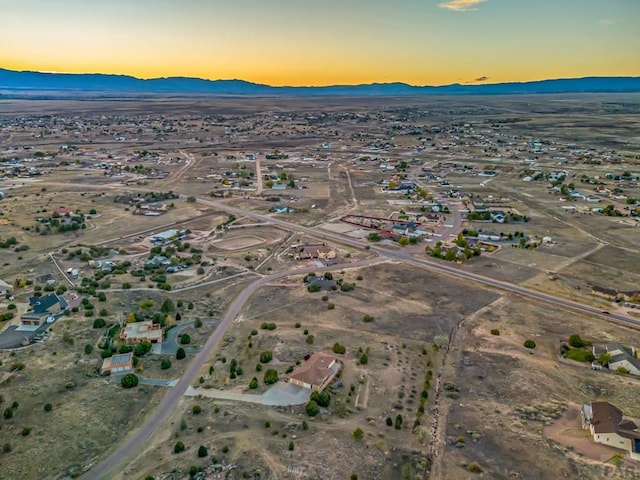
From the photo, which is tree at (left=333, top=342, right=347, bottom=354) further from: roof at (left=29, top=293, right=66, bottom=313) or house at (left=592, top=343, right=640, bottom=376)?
roof at (left=29, top=293, right=66, bottom=313)

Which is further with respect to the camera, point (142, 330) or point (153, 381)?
point (142, 330)

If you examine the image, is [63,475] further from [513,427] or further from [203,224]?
[203,224]

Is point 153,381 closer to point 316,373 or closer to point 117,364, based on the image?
point 117,364

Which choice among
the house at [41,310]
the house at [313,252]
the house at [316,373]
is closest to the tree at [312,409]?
the house at [316,373]

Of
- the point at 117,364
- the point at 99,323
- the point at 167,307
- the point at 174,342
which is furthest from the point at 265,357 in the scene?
the point at 99,323

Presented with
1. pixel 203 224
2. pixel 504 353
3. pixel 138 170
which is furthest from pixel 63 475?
pixel 138 170

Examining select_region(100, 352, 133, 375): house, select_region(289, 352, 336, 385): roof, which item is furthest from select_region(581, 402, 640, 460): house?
select_region(100, 352, 133, 375): house
